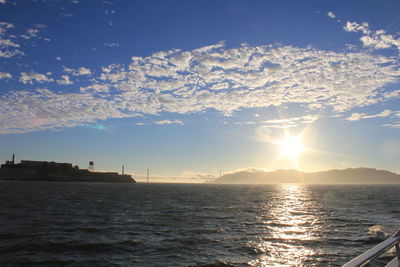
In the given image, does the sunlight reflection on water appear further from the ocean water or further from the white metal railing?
the white metal railing

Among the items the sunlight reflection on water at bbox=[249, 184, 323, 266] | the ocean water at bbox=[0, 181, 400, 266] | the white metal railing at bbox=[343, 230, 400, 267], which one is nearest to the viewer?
the white metal railing at bbox=[343, 230, 400, 267]

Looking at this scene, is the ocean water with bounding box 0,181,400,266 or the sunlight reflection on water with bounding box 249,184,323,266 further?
the sunlight reflection on water with bounding box 249,184,323,266

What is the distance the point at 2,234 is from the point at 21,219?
10363 millimetres

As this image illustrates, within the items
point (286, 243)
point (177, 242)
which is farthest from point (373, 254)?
point (286, 243)

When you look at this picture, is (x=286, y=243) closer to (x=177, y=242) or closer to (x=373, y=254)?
(x=177, y=242)

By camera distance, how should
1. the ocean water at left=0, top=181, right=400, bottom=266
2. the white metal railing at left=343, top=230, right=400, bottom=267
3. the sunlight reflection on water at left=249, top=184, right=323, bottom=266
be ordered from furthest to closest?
the sunlight reflection on water at left=249, top=184, right=323, bottom=266 → the ocean water at left=0, top=181, right=400, bottom=266 → the white metal railing at left=343, top=230, right=400, bottom=267

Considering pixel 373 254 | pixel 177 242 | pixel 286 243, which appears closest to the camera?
pixel 373 254

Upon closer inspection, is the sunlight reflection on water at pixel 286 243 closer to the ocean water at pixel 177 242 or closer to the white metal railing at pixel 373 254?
the ocean water at pixel 177 242

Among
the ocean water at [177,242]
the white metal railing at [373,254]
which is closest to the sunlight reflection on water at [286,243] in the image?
the ocean water at [177,242]

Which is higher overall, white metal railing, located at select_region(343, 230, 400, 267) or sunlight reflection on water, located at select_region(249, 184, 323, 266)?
white metal railing, located at select_region(343, 230, 400, 267)

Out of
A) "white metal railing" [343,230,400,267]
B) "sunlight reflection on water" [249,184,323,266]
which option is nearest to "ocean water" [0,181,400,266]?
"sunlight reflection on water" [249,184,323,266]

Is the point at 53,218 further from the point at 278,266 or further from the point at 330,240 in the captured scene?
the point at 330,240

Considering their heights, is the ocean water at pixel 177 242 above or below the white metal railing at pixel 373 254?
below

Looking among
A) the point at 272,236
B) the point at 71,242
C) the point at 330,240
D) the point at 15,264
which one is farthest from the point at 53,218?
the point at 330,240
